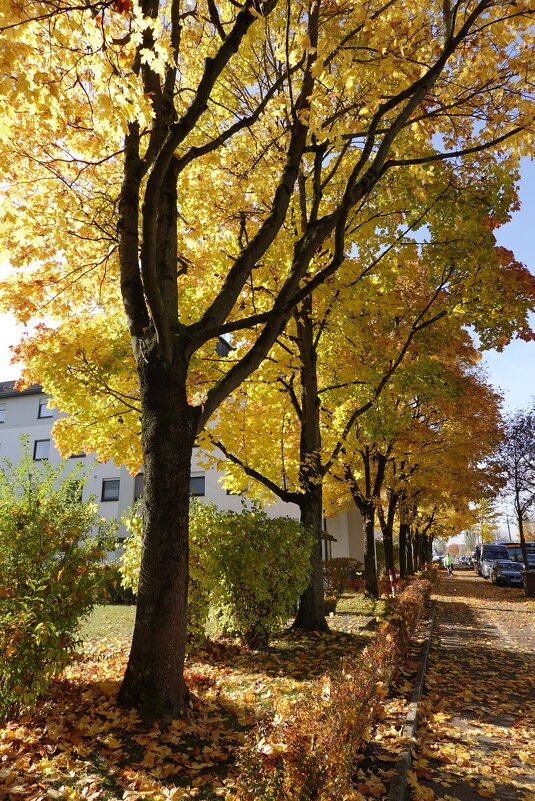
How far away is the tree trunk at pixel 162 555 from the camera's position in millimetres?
4977

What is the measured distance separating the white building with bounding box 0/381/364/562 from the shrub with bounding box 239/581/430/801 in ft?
71.3

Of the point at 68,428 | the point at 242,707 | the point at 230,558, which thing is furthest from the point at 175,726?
the point at 68,428

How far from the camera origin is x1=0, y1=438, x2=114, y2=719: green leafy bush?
4.68 m

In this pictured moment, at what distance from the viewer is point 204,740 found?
4719 mm

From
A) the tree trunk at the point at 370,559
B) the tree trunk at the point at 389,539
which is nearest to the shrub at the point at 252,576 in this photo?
the tree trunk at the point at 370,559

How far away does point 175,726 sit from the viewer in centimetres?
482

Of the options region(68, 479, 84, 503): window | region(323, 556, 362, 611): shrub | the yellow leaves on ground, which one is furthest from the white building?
region(68, 479, 84, 503): window

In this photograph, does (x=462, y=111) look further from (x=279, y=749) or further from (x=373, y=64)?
(x=279, y=749)

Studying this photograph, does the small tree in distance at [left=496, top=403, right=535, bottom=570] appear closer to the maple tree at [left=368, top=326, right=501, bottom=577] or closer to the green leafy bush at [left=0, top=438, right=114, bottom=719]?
the maple tree at [left=368, top=326, right=501, bottom=577]

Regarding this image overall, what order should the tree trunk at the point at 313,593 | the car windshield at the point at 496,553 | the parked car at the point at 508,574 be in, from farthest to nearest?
the car windshield at the point at 496,553 < the parked car at the point at 508,574 < the tree trunk at the point at 313,593

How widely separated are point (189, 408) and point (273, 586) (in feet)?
14.4

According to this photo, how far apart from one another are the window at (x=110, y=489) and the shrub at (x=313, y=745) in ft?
83.4

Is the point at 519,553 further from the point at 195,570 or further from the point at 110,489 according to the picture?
the point at 195,570

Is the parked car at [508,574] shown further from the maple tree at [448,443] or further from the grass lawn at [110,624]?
the grass lawn at [110,624]
